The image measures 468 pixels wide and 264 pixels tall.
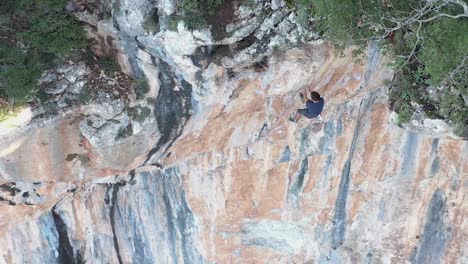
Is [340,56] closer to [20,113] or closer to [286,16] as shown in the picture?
[286,16]

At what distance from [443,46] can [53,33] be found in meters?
6.93

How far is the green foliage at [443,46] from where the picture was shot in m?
7.41

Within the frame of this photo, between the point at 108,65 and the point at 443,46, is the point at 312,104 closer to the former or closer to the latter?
the point at 443,46

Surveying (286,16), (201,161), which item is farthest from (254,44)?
(201,161)

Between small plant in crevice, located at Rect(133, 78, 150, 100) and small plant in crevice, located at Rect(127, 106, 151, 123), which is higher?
small plant in crevice, located at Rect(133, 78, 150, 100)

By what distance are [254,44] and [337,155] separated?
4.50m

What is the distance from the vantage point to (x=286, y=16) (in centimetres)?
848

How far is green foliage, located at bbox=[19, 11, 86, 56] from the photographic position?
29.1 ft

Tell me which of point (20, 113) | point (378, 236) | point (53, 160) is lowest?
point (378, 236)

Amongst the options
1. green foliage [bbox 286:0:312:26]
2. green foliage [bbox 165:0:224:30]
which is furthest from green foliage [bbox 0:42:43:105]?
green foliage [bbox 286:0:312:26]

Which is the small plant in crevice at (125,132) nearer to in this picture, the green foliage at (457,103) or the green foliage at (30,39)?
the green foliage at (30,39)

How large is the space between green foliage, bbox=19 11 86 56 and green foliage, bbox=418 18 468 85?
634 cm

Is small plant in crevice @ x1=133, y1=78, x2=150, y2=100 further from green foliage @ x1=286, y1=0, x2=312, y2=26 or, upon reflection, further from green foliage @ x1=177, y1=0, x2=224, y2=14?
green foliage @ x1=286, y1=0, x2=312, y2=26

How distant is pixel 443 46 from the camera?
7637mm
